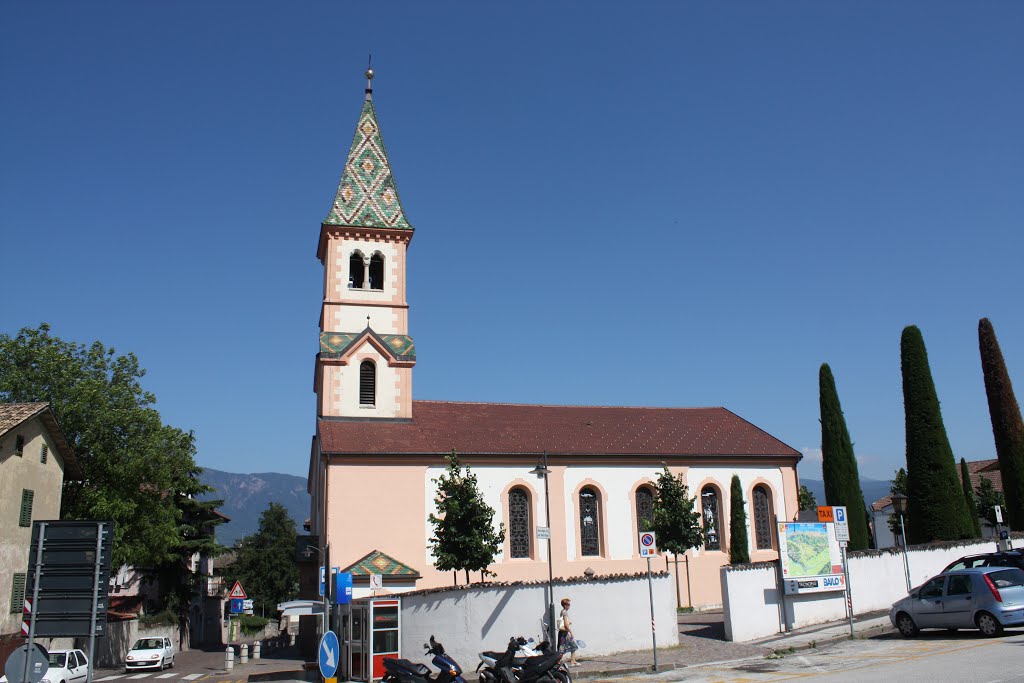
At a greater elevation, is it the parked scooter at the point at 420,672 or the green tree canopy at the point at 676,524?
the green tree canopy at the point at 676,524

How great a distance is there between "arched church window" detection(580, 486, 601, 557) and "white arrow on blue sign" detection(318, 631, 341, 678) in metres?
24.1

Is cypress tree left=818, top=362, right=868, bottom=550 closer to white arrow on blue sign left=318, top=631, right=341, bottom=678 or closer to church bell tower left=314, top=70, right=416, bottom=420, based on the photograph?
church bell tower left=314, top=70, right=416, bottom=420

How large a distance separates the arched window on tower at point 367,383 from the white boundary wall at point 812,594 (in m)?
19.4

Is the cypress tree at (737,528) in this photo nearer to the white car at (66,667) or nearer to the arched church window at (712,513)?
the arched church window at (712,513)

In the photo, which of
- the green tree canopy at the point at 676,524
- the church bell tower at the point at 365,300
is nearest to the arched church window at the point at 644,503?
the green tree canopy at the point at 676,524

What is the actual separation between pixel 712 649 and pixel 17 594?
2473cm

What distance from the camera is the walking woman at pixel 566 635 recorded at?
1792 cm

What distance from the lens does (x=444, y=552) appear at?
28.8 metres

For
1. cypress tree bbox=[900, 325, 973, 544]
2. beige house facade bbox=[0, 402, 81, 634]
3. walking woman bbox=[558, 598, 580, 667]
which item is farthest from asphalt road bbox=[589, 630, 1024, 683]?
beige house facade bbox=[0, 402, 81, 634]

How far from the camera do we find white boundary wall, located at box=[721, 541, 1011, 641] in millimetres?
22547

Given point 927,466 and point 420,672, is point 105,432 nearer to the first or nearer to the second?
point 420,672

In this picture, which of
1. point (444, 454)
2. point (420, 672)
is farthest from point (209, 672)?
point (420, 672)

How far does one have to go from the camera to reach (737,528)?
3681cm

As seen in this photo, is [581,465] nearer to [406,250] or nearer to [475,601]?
[406,250]
